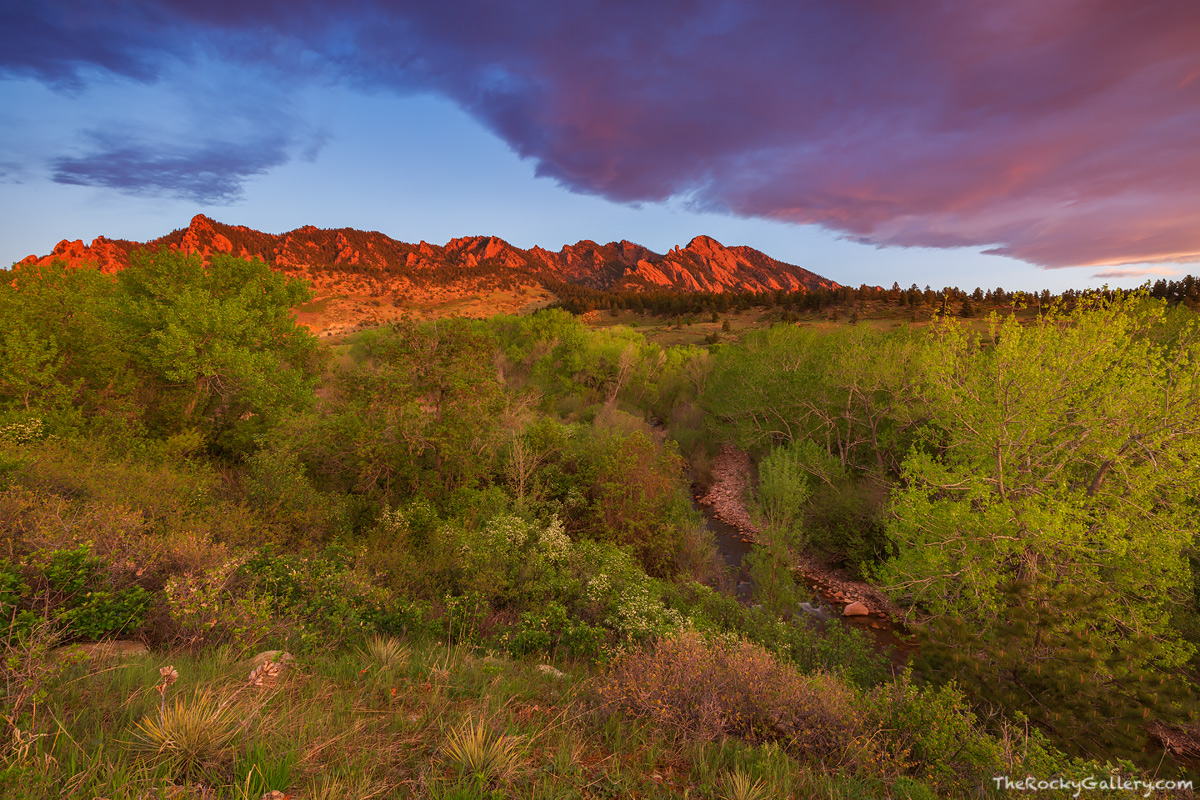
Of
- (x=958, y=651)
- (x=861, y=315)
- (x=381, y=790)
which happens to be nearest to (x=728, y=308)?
(x=861, y=315)

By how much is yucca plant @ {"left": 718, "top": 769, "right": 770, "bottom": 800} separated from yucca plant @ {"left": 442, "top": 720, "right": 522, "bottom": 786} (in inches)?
78.9

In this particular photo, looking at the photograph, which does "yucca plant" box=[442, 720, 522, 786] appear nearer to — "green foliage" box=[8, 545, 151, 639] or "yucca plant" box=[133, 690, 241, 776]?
"yucca plant" box=[133, 690, 241, 776]

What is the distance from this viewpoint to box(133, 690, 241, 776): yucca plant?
3.34m

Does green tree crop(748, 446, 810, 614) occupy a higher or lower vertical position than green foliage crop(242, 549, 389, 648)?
lower

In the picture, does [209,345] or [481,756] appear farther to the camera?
[209,345]

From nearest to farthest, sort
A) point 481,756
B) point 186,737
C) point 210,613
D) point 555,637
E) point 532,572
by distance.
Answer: point 186,737 < point 481,756 < point 210,613 < point 555,637 < point 532,572

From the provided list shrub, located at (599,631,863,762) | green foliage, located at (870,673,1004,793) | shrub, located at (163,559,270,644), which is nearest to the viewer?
shrub, located at (599,631,863,762)

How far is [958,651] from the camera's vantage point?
909cm

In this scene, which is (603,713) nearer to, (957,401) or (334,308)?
(957,401)

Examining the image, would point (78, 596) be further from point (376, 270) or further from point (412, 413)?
point (376, 270)

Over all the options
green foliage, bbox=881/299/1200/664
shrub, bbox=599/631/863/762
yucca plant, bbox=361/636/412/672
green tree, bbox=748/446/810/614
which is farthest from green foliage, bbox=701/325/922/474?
yucca plant, bbox=361/636/412/672

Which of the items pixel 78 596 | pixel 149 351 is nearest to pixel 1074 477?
pixel 78 596

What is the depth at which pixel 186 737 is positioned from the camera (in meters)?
3.38

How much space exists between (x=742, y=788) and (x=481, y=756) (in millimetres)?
2399
